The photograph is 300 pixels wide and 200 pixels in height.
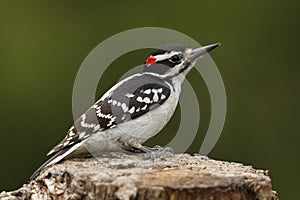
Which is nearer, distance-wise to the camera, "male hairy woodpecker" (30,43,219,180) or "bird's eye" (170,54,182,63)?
"male hairy woodpecker" (30,43,219,180)

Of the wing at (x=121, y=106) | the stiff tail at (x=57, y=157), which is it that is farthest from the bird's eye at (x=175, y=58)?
the stiff tail at (x=57, y=157)

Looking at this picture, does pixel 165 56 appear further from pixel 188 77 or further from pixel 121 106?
pixel 188 77

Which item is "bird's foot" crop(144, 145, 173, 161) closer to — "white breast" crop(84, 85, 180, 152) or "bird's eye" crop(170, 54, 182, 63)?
"white breast" crop(84, 85, 180, 152)

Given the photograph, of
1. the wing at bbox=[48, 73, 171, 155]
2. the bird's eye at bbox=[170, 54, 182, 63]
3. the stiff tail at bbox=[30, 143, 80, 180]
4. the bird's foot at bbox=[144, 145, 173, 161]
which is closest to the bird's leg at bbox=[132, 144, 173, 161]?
the bird's foot at bbox=[144, 145, 173, 161]

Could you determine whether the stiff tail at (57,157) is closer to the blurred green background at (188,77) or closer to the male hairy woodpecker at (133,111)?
the male hairy woodpecker at (133,111)

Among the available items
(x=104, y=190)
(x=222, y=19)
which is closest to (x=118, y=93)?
(x=104, y=190)

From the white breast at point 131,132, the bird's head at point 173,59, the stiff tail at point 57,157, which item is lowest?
the stiff tail at point 57,157

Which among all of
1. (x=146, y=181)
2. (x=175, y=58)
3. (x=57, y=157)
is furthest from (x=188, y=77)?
(x=146, y=181)

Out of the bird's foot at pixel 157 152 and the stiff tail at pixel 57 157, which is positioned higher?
the stiff tail at pixel 57 157
